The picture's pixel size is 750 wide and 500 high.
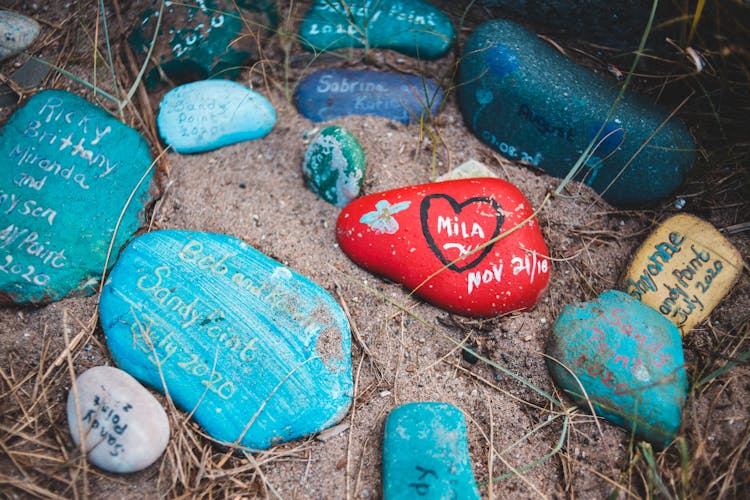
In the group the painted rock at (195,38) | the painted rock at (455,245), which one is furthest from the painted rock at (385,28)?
the painted rock at (455,245)

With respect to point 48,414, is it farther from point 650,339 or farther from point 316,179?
point 650,339

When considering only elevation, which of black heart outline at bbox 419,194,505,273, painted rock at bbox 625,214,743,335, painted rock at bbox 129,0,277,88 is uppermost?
painted rock at bbox 129,0,277,88

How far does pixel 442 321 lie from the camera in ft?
5.11

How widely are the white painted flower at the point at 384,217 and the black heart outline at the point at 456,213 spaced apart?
0.06 meters

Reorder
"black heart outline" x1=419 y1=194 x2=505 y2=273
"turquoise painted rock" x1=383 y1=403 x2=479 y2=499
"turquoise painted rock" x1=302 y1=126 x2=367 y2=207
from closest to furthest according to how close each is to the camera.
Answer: "turquoise painted rock" x1=383 y1=403 x2=479 y2=499, "black heart outline" x1=419 y1=194 x2=505 y2=273, "turquoise painted rock" x1=302 y1=126 x2=367 y2=207

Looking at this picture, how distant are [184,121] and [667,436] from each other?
180cm

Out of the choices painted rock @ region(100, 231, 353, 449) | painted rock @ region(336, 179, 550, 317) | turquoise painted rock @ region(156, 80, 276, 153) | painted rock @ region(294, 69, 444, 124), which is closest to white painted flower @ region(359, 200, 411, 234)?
painted rock @ region(336, 179, 550, 317)

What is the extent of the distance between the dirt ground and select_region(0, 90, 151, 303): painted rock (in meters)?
0.08

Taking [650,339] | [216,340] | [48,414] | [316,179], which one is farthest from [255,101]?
[650,339]

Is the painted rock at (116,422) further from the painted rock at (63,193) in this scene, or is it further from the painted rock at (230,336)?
the painted rock at (63,193)

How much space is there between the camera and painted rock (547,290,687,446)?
4.44ft

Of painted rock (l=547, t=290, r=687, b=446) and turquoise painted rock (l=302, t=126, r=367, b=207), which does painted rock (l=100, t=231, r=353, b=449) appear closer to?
turquoise painted rock (l=302, t=126, r=367, b=207)

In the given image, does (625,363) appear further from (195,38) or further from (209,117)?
(195,38)

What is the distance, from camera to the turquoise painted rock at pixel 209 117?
177 centimetres
